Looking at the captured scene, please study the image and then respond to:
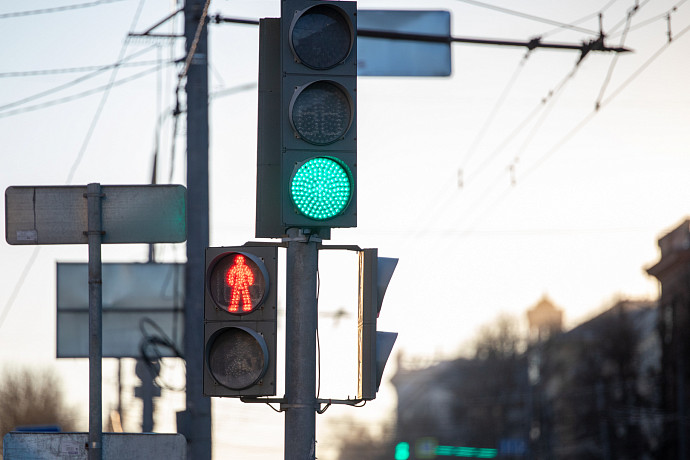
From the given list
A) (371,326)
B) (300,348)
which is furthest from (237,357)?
(371,326)

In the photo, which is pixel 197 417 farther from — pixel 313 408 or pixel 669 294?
pixel 669 294

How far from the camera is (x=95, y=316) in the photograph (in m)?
5.43

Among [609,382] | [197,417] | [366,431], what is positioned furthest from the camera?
[366,431]

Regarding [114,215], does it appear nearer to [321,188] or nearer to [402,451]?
[321,188]

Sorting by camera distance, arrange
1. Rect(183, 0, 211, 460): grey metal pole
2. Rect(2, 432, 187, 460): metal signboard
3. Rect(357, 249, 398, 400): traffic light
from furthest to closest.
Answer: Rect(183, 0, 211, 460): grey metal pole, Rect(357, 249, 398, 400): traffic light, Rect(2, 432, 187, 460): metal signboard

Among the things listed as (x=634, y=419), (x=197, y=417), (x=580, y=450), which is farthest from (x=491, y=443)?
(x=197, y=417)

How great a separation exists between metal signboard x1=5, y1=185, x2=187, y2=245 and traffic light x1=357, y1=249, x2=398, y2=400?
908 mm

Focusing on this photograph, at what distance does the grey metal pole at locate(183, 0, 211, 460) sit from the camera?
11539 millimetres

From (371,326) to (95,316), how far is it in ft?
4.28

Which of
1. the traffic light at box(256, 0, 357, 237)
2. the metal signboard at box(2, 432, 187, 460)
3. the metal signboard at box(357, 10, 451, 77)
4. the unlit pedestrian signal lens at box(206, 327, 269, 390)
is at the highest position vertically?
the metal signboard at box(357, 10, 451, 77)

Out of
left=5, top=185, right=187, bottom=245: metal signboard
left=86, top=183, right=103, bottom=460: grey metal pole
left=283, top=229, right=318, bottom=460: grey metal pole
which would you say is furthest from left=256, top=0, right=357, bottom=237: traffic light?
left=86, top=183, right=103, bottom=460: grey metal pole

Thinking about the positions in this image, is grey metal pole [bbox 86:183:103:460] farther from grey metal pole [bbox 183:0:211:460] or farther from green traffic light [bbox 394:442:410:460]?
green traffic light [bbox 394:442:410:460]

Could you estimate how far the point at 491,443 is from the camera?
72.9 metres

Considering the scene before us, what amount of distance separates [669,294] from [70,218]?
181 feet
